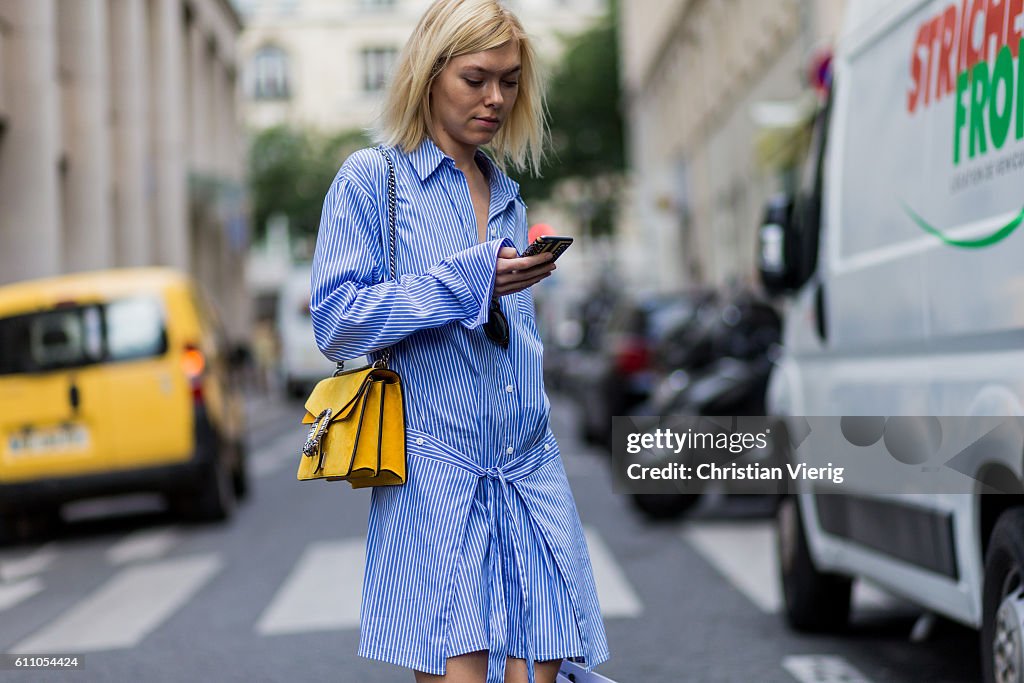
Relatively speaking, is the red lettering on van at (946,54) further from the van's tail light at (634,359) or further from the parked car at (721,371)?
the van's tail light at (634,359)

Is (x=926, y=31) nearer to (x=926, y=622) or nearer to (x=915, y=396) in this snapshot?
(x=915, y=396)

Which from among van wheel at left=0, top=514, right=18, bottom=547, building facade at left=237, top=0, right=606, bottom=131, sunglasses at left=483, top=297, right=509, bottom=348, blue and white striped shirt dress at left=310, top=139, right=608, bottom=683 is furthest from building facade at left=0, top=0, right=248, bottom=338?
building facade at left=237, top=0, right=606, bottom=131

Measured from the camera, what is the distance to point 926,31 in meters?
4.52

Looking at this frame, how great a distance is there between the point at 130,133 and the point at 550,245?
2669cm

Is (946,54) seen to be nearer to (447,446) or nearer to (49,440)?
(447,446)

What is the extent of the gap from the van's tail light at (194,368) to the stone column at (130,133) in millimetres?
18381

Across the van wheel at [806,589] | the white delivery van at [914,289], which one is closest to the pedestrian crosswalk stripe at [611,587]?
the van wheel at [806,589]

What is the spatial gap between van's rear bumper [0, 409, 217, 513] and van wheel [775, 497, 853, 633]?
17.7ft

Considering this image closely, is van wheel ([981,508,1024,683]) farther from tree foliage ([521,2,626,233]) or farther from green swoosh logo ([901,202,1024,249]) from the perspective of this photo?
tree foliage ([521,2,626,233])

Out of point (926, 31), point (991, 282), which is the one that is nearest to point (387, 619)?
point (991, 282)

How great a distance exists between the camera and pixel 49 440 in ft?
34.3

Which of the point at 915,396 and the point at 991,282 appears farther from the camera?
the point at 915,396

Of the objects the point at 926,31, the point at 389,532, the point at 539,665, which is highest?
the point at 926,31

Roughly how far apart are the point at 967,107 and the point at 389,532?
204 cm
